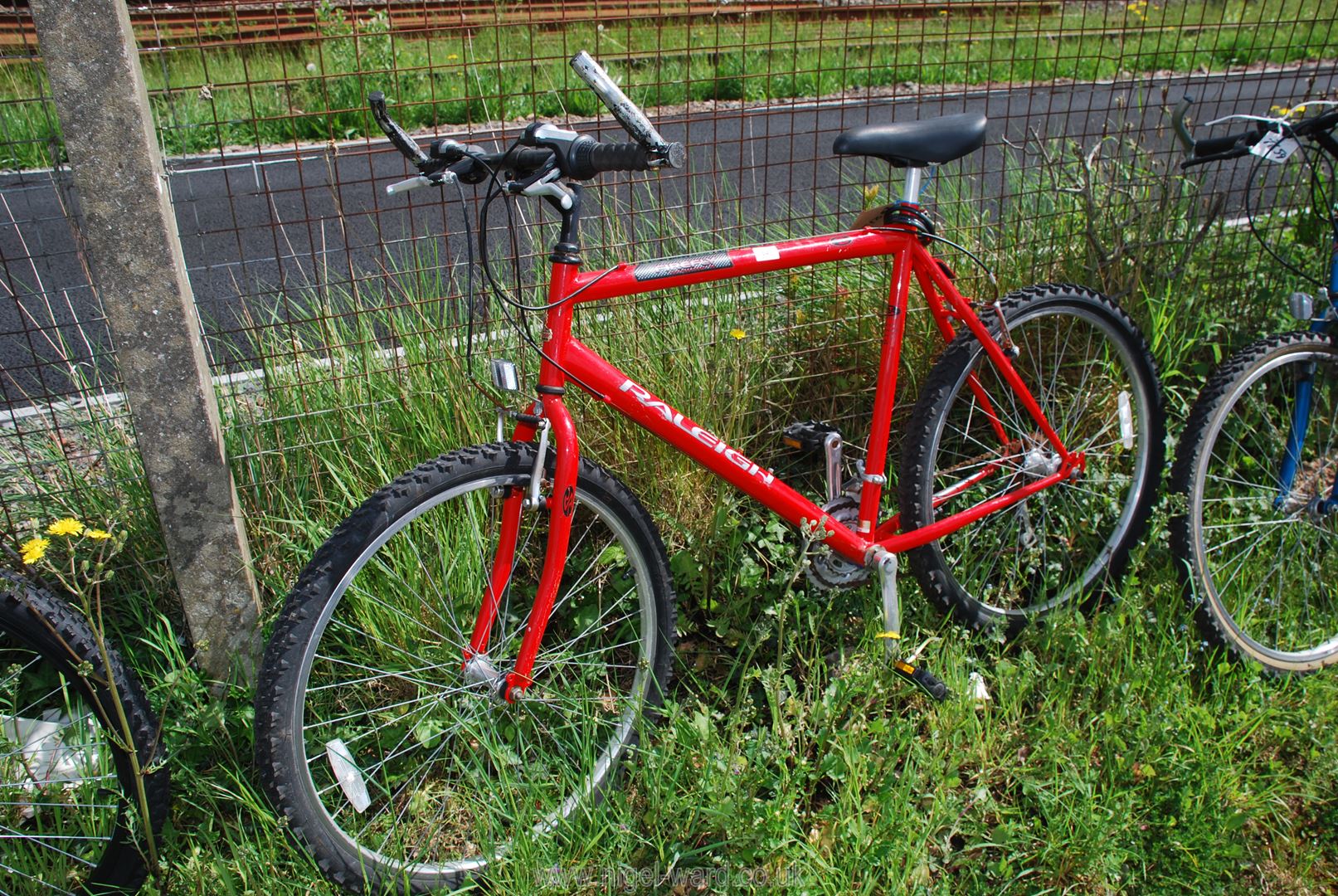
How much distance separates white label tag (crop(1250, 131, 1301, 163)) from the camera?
2.95 metres

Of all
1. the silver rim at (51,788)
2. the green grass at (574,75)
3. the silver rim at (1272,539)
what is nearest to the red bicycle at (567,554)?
the silver rim at (1272,539)

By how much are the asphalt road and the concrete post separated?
0.25m

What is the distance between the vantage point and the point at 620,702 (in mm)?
2568

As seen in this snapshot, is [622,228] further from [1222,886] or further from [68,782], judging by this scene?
[1222,886]

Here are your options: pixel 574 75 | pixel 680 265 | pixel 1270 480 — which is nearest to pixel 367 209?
pixel 574 75

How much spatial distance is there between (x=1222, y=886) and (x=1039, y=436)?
50.3 inches

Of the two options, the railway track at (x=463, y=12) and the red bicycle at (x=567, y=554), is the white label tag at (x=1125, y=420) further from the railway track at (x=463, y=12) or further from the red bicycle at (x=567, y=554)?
the railway track at (x=463, y=12)

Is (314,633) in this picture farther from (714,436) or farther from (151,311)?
(714,436)

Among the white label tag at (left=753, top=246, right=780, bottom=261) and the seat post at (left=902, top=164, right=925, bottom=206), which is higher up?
the seat post at (left=902, top=164, right=925, bottom=206)

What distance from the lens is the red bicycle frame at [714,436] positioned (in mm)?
2268

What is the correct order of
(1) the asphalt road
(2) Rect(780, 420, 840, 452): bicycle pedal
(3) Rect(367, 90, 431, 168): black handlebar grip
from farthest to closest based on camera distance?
(1) the asphalt road → (2) Rect(780, 420, 840, 452): bicycle pedal → (3) Rect(367, 90, 431, 168): black handlebar grip

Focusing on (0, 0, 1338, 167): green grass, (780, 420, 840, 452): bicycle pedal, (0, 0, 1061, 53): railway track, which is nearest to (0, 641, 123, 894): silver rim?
(0, 0, 1061, 53): railway track

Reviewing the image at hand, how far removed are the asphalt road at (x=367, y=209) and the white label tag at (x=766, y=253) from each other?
1.39ft

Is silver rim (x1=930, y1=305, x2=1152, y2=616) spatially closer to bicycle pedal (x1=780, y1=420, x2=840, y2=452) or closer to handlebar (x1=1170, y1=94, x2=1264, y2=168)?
bicycle pedal (x1=780, y1=420, x2=840, y2=452)
